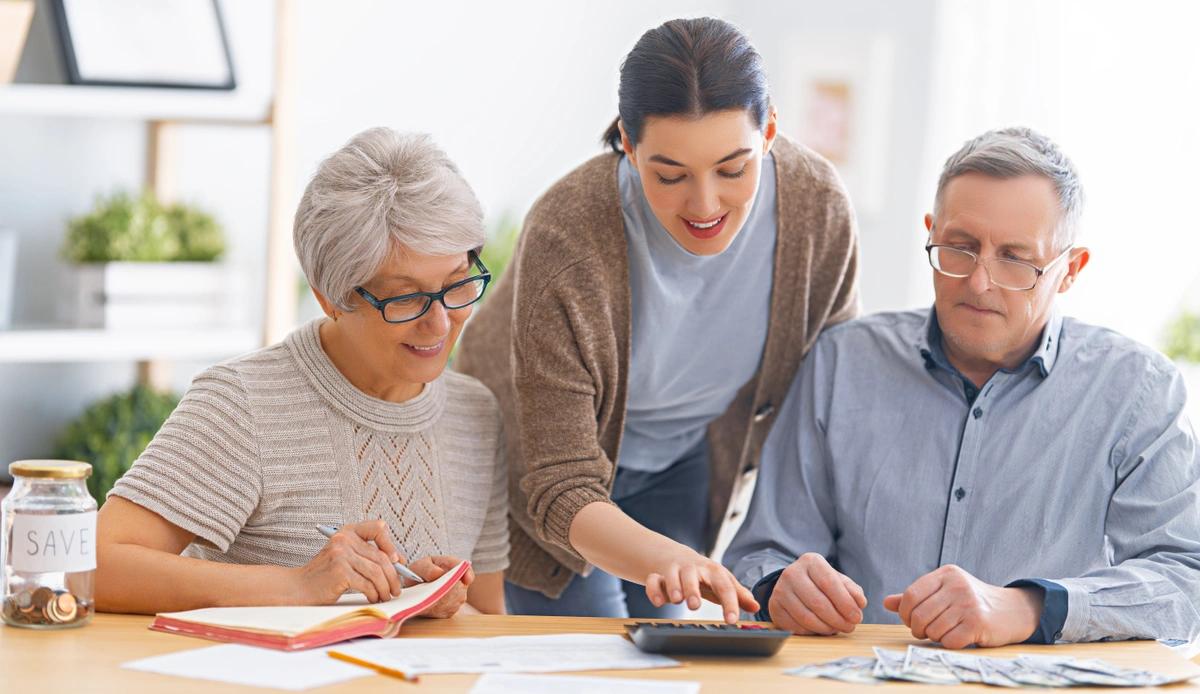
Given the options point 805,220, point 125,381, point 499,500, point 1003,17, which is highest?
point 1003,17

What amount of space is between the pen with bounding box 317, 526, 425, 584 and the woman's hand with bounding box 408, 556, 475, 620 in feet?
0.04

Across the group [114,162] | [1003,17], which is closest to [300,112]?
[114,162]

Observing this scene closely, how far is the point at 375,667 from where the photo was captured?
4.73ft

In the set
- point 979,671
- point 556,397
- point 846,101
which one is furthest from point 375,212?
point 846,101

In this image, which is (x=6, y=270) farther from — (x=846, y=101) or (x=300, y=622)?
(x=846, y=101)

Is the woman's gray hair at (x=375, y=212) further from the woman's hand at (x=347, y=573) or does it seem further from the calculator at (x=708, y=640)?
the calculator at (x=708, y=640)

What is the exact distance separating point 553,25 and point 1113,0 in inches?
70.4

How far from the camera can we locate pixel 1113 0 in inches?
158

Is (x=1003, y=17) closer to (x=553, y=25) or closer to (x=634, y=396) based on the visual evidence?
(x=553, y=25)

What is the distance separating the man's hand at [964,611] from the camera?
64.3 inches

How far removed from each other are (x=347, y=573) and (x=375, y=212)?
0.46m

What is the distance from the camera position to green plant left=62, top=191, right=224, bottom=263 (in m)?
3.04

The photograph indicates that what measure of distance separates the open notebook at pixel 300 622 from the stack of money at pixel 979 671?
0.46m

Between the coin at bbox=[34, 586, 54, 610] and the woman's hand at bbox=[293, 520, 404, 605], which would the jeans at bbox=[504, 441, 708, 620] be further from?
the coin at bbox=[34, 586, 54, 610]
